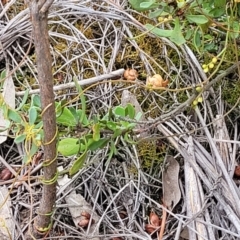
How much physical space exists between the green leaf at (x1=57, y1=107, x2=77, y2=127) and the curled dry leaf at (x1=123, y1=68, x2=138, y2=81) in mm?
341

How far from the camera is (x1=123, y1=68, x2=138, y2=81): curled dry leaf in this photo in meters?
1.37

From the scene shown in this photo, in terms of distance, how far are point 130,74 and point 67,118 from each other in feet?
1.17

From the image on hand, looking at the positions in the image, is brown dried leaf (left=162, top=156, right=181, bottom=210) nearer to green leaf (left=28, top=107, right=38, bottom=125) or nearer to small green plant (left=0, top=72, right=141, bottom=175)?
small green plant (left=0, top=72, right=141, bottom=175)

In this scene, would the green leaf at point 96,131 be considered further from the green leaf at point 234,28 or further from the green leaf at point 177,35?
the green leaf at point 234,28

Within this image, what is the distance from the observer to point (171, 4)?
118cm

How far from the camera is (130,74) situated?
1374mm

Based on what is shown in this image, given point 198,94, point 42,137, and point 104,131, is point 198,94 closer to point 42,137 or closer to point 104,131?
point 104,131

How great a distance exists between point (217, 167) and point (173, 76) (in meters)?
0.29

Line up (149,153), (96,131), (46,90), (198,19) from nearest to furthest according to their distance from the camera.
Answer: (46,90), (96,131), (198,19), (149,153)

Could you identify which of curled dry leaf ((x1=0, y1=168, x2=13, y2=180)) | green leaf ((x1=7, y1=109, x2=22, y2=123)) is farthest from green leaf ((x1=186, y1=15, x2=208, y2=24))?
curled dry leaf ((x1=0, y1=168, x2=13, y2=180))

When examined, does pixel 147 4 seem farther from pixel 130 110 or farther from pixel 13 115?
pixel 13 115

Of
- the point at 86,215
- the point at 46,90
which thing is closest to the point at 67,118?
the point at 46,90

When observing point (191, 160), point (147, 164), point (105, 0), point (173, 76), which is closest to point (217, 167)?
point (191, 160)

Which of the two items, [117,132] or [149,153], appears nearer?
[117,132]
